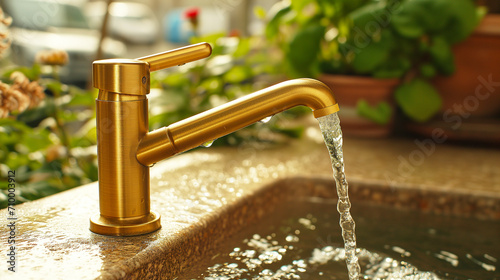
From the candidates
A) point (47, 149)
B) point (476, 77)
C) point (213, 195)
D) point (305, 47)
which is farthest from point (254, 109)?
point (476, 77)

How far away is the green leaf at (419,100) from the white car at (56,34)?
4156 millimetres

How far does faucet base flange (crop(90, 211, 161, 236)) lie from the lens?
0.70 meters

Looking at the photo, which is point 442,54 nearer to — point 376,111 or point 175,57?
point 376,111

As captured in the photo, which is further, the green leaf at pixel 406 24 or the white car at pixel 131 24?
the white car at pixel 131 24

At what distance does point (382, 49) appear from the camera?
5.16ft

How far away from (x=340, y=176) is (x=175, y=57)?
296 millimetres

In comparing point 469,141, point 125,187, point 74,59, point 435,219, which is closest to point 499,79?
point 469,141

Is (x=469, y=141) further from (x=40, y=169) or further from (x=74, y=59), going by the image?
(x=74, y=59)

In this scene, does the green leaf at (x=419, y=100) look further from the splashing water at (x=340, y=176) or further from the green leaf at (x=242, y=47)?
the splashing water at (x=340, y=176)

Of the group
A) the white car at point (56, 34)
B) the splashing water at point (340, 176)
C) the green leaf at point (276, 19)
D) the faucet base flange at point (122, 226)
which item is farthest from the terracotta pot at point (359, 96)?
the white car at point (56, 34)

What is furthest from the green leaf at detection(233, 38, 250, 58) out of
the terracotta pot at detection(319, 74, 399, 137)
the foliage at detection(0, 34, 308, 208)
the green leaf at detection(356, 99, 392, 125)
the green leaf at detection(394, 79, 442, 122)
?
the green leaf at detection(394, 79, 442, 122)

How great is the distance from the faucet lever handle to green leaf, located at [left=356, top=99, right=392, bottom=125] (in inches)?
41.0

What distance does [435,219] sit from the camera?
1.09 meters

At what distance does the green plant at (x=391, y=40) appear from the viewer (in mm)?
1523
